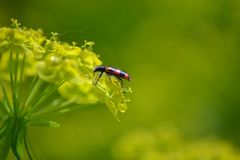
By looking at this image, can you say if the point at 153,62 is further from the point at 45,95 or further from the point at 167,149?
the point at 45,95

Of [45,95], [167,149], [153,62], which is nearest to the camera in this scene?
[45,95]

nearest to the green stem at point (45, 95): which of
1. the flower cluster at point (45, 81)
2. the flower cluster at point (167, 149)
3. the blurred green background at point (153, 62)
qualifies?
the flower cluster at point (45, 81)

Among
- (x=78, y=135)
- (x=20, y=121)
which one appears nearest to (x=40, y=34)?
(x=20, y=121)

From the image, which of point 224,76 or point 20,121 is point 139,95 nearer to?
point 224,76

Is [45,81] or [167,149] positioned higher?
[167,149]

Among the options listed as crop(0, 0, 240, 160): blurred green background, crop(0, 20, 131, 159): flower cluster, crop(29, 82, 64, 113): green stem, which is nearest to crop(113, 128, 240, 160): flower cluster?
crop(0, 20, 131, 159): flower cluster

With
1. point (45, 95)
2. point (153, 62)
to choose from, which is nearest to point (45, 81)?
point (45, 95)

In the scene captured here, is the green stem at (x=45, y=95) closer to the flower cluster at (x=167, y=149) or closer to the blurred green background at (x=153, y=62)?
Answer: the flower cluster at (x=167, y=149)

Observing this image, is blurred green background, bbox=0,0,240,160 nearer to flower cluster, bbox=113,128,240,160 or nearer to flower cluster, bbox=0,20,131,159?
flower cluster, bbox=113,128,240,160
